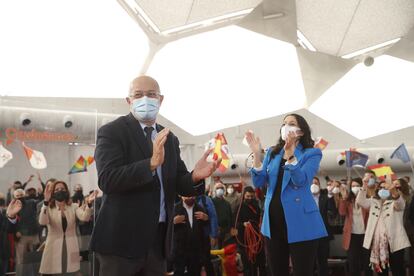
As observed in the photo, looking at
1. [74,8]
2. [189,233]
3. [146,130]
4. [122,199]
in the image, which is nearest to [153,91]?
[146,130]

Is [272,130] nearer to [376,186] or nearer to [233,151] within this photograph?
[233,151]

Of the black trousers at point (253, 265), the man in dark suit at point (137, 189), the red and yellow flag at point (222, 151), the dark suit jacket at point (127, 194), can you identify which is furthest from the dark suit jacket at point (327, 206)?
the dark suit jacket at point (127, 194)

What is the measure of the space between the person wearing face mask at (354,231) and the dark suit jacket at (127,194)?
610 centimetres

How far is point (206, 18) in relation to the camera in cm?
1084

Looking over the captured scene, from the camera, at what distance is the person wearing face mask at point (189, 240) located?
22.8 ft

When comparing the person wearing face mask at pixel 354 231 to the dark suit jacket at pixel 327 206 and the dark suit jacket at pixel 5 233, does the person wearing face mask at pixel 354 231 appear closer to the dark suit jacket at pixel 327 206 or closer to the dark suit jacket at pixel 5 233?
the dark suit jacket at pixel 327 206

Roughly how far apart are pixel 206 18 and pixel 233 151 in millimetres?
4124

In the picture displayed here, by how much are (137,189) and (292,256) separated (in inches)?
50.2

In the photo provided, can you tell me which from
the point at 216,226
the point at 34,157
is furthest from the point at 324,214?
the point at 34,157

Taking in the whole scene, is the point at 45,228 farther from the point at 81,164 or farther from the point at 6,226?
the point at 81,164

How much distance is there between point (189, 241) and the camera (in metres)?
7.04

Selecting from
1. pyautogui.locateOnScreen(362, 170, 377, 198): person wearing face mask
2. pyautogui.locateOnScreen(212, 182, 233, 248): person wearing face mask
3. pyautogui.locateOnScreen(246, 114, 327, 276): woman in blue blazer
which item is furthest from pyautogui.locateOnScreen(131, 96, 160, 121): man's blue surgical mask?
pyautogui.locateOnScreen(212, 182, 233, 248): person wearing face mask

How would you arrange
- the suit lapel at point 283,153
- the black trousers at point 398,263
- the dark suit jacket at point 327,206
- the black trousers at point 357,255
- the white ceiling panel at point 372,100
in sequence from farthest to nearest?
1. the white ceiling panel at point 372,100
2. the dark suit jacket at point 327,206
3. the black trousers at point 357,255
4. the black trousers at point 398,263
5. the suit lapel at point 283,153

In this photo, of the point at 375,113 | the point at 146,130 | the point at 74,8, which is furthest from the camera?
the point at 375,113
